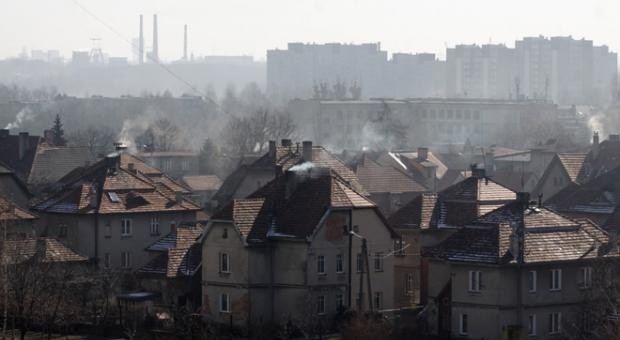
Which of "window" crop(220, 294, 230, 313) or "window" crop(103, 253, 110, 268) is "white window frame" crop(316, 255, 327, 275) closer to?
"window" crop(220, 294, 230, 313)

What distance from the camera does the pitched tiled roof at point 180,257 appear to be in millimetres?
44688

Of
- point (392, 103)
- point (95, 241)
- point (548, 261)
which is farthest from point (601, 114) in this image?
point (548, 261)

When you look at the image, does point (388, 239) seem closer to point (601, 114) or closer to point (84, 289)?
point (84, 289)

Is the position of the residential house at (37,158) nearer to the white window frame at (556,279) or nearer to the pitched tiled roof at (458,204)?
the pitched tiled roof at (458,204)

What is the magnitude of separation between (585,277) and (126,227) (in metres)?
17.3

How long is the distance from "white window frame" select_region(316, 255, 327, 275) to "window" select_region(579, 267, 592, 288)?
6.48 m

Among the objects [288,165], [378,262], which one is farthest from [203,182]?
[378,262]

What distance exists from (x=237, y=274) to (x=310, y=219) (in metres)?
2.32

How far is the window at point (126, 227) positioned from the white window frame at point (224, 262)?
10.0 m

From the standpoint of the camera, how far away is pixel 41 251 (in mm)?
45312

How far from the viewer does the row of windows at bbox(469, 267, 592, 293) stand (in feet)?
126

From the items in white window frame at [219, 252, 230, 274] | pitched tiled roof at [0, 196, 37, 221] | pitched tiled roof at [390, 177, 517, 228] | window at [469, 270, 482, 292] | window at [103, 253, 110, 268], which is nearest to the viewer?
window at [469, 270, 482, 292]

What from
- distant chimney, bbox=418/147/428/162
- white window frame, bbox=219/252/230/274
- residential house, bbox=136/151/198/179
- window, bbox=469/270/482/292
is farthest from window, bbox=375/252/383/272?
residential house, bbox=136/151/198/179

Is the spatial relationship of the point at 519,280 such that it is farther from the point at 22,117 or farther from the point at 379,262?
the point at 22,117
